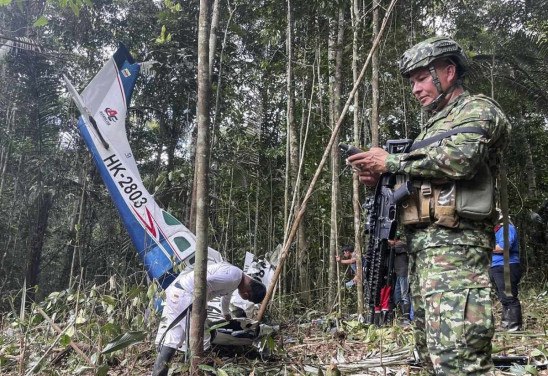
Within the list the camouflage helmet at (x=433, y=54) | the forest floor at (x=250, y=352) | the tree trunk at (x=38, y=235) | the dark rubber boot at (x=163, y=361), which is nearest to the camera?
the camouflage helmet at (x=433, y=54)

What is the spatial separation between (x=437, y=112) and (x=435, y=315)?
93 centimetres

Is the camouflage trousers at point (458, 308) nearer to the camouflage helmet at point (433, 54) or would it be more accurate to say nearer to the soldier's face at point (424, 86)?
the soldier's face at point (424, 86)

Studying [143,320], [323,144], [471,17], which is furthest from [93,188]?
[471,17]

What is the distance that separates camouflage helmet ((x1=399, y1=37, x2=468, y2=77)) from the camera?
79.0 inches

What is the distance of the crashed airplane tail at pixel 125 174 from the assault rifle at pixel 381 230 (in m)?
2.95

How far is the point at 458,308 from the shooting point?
1.72 m

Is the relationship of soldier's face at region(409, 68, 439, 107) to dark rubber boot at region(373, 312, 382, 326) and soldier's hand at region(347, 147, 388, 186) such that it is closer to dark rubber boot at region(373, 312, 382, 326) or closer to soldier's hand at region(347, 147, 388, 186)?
soldier's hand at region(347, 147, 388, 186)

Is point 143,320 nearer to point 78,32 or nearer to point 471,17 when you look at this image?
point 78,32

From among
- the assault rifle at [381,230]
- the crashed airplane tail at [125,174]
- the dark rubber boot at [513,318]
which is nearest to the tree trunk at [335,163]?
the crashed airplane tail at [125,174]

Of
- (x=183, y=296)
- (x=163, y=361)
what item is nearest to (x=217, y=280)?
(x=183, y=296)

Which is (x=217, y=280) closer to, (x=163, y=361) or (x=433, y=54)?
(x=163, y=361)

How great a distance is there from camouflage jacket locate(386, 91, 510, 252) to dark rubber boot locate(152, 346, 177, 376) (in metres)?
2.01

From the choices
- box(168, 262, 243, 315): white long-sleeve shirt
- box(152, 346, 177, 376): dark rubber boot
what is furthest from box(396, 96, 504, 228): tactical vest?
box(152, 346, 177, 376): dark rubber boot

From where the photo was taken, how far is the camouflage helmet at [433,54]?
201 cm
